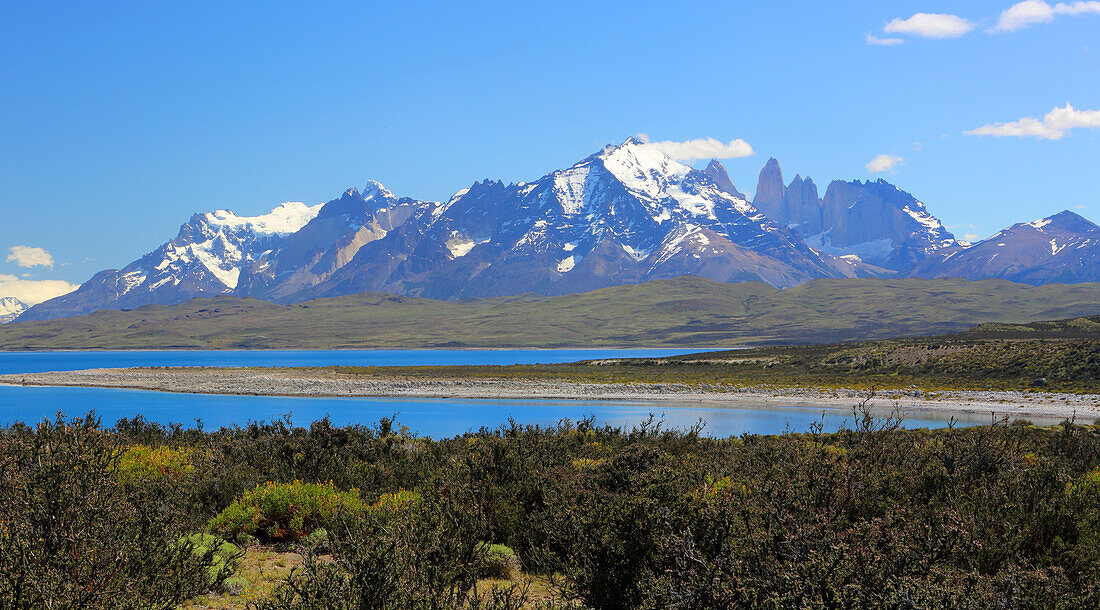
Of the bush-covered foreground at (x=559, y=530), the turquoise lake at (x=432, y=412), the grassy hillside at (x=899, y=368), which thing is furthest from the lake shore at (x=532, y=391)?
the bush-covered foreground at (x=559, y=530)

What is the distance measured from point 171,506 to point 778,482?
26.4 feet

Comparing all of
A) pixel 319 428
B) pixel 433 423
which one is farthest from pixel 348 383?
pixel 319 428

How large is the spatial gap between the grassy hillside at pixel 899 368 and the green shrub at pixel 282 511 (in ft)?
183

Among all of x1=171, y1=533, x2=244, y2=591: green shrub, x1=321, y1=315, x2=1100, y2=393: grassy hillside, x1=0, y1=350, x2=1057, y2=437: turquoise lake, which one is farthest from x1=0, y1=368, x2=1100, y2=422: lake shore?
x1=171, y1=533, x2=244, y2=591: green shrub

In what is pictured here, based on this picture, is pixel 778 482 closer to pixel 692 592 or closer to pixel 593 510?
pixel 593 510

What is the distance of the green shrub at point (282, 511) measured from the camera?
40.8 ft

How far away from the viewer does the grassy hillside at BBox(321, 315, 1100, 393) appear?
61562 millimetres

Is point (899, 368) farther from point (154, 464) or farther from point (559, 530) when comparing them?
point (559, 530)

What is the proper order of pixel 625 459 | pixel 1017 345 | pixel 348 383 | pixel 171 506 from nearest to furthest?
pixel 171 506 < pixel 625 459 < pixel 1017 345 < pixel 348 383

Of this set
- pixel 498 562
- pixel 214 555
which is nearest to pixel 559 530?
→ pixel 498 562

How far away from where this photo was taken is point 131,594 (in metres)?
6.89

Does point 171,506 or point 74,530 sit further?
point 171,506

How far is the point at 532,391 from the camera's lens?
71250 millimetres

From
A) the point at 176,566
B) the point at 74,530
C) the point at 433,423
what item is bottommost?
the point at 433,423
